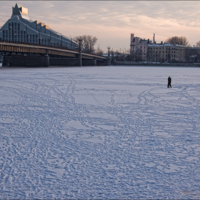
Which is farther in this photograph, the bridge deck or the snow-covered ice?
the bridge deck

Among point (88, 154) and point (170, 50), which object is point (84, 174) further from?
point (170, 50)

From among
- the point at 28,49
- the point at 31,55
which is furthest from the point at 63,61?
the point at 28,49

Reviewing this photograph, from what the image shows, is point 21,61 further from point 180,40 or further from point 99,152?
point 180,40

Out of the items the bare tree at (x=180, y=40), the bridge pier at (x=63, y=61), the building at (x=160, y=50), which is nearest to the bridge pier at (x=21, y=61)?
the bridge pier at (x=63, y=61)

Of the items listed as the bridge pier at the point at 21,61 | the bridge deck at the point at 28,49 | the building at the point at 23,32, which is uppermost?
the building at the point at 23,32

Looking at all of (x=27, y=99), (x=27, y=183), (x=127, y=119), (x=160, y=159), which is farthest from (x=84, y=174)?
(x=27, y=99)

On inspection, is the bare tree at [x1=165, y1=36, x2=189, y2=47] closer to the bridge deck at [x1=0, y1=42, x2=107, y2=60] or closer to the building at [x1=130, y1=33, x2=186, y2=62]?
the building at [x1=130, y1=33, x2=186, y2=62]

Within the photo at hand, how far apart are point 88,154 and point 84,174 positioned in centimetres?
106

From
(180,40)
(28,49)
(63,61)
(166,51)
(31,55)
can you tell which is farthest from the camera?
(180,40)

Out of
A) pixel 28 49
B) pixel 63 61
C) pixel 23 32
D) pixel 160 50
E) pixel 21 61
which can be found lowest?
pixel 21 61

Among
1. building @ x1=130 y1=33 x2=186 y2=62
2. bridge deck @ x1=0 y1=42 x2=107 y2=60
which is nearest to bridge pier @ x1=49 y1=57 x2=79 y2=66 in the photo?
bridge deck @ x1=0 y1=42 x2=107 y2=60

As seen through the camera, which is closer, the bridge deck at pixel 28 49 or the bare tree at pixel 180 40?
the bridge deck at pixel 28 49

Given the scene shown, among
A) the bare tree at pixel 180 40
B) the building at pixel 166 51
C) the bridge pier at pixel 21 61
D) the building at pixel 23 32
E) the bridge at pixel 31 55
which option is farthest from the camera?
the bare tree at pixel 180 40

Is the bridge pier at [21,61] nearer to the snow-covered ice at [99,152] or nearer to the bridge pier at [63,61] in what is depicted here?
the bridge pier at [63,61]
